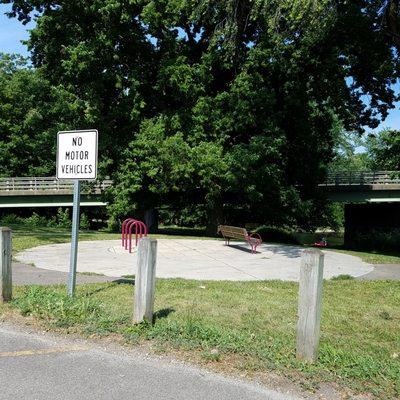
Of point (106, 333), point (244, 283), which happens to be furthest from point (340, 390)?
point (244, 283)

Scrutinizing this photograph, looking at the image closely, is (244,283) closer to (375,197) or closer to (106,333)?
(106,333)

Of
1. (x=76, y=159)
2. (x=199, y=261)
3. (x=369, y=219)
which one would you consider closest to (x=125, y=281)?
(x=76, y=159)

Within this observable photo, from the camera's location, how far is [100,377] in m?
4.25

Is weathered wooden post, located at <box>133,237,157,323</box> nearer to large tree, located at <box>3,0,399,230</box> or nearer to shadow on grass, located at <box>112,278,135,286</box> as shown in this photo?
shadow on grass, located at <box>112,278,135,286</box>

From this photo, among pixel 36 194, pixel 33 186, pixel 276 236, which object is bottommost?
pixel 276 236

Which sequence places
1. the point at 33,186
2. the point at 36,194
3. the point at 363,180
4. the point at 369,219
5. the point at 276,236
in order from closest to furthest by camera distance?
the point at 276,236
the point at 369,219
the point at 36,194
the point at 33,186
the point at 363,180

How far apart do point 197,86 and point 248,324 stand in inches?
709

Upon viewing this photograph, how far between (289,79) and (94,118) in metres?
9.73

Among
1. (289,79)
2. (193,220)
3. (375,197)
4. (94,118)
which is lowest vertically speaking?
(193,220)

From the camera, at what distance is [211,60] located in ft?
74.3

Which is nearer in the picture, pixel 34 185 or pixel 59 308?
pixel 59 308

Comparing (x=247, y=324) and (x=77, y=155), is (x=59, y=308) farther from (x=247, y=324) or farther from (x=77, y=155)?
(x=247, y=324)

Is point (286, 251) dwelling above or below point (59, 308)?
below

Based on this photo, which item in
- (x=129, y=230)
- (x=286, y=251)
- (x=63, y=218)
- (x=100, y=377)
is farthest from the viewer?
(x=63, y=218)
